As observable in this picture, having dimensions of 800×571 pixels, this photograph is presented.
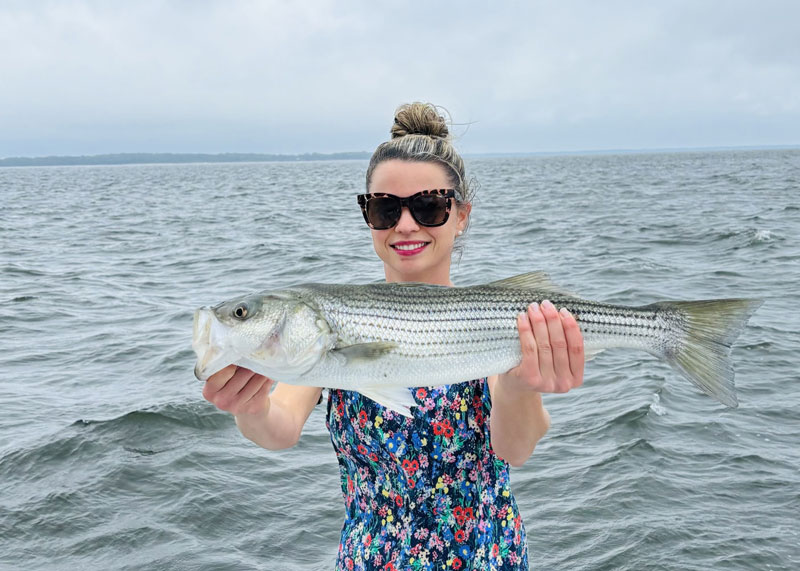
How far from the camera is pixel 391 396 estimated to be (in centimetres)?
325

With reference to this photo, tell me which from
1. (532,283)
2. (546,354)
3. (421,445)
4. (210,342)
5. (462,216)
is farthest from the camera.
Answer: (462,216)

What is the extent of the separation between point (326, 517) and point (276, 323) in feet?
14.7

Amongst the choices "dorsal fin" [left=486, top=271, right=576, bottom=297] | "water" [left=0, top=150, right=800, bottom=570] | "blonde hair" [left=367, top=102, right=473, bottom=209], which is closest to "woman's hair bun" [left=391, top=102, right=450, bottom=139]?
"blonde hair" [left=367, top=102, right=473, bottom=209]

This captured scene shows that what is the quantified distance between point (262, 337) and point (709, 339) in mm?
2016

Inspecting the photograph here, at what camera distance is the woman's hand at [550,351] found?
10.7ft

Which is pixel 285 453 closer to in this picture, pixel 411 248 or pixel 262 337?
pixel 411 248

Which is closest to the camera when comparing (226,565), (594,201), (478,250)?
(226,565)

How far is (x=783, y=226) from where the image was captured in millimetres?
24797

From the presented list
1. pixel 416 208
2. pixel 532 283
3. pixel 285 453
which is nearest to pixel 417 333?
pixel 532 283

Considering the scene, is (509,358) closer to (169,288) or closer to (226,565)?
(226,565)

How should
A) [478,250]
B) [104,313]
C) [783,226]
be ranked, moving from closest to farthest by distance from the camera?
[104,313], [478,250], [783,226]

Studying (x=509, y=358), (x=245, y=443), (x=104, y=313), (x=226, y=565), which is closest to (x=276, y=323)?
(x=509, y=358)

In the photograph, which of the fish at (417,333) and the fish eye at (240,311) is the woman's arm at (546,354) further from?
the fish eye at (240,311)

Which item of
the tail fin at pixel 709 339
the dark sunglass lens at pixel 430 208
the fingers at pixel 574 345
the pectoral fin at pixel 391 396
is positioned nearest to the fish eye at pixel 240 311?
the pectoral fin at pixel 391 396
